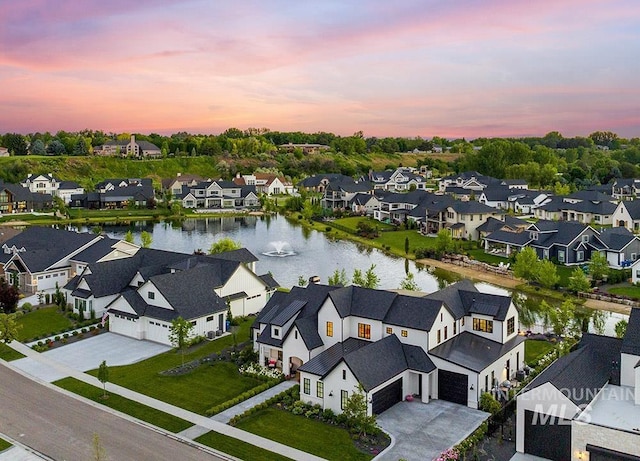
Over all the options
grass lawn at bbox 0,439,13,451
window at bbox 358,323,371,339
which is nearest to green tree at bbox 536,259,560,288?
window at bbox 358,323,371,339

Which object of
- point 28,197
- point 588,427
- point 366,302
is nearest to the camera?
point 588,427

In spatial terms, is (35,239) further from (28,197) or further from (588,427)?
(28,197)

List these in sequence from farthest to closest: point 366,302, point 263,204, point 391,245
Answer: point 263,204 < point 391,245 < point 366,302

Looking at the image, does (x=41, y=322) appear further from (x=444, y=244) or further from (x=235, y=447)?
(x=444, y=244)

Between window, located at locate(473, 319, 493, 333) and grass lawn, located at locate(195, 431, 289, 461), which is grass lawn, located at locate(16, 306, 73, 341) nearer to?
grass lawn, located at locate(195, 431, 289, 461)

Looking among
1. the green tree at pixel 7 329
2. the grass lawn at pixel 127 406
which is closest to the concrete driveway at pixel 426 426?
the grass lawn at pixel 127 406

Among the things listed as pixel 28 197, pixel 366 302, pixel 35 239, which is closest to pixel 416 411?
pixel 366 302

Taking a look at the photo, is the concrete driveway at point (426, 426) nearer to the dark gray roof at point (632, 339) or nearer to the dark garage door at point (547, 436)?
the dark garage door at point (547, 436)
